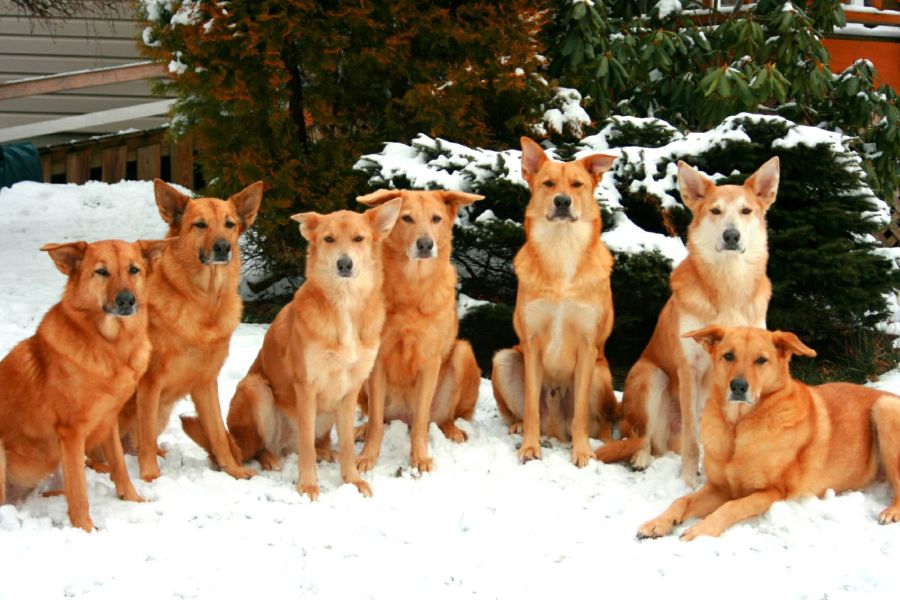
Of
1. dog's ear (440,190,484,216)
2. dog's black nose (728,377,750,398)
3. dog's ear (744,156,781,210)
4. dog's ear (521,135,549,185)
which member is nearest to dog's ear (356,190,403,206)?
dog's ear (440,190,484,216)

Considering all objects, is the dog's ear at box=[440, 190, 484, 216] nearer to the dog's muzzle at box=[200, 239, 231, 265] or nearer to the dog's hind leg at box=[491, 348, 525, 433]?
the dog's hind leg at box=[491, 348, 525, 433]

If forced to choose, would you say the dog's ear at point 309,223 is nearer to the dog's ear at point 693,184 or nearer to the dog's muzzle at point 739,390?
the dog's ear at point 693,184

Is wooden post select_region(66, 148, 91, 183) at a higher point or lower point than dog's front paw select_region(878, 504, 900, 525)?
higher

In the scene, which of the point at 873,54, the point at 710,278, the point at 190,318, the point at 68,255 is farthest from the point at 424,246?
the point at 873,54

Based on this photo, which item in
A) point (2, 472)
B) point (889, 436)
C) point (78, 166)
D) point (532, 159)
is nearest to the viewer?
point (2, 472)

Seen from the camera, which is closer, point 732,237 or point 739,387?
point 739,387

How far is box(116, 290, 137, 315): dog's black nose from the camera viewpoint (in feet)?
14.6

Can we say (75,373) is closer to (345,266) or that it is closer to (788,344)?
(345,266)

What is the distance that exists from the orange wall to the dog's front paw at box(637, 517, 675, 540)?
29.0 feet

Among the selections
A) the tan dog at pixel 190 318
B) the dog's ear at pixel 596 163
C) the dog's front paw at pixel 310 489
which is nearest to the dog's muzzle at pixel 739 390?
the dog's ear at pixel 596 163

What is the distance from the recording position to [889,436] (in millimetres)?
4777

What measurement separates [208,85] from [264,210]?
1237 millimetres

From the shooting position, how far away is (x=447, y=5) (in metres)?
8.53

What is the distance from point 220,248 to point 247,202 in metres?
0.42
